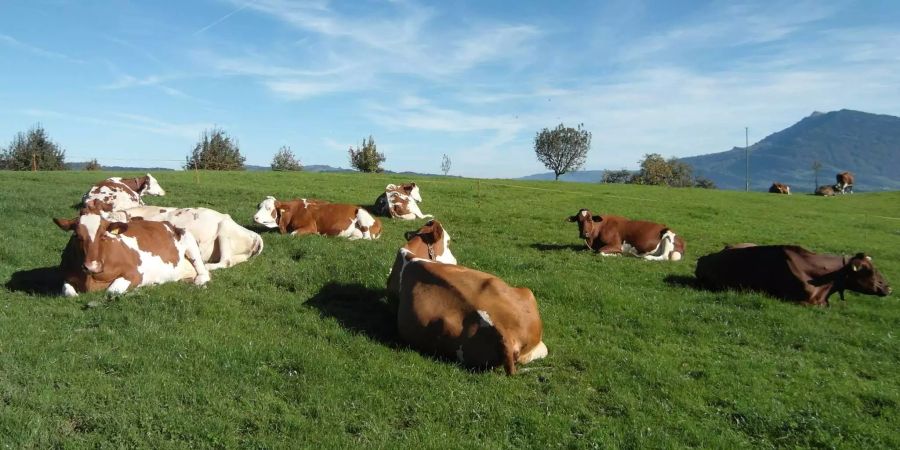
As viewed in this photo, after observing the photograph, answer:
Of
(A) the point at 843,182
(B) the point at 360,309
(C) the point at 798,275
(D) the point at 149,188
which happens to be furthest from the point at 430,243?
(A) the point at 843,182

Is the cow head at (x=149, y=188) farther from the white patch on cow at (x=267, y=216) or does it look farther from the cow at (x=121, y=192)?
the white patch on cow at (x=267, y=216)

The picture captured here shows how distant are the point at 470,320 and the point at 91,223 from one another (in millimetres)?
6495

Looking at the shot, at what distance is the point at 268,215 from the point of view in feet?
54.8

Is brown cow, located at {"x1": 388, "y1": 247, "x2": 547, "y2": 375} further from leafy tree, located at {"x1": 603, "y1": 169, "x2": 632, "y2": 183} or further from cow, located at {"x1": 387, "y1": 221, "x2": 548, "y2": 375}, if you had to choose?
leafy tree, located at {"x1": 603, "y1": 169, "x2": 632, "y2": 183}

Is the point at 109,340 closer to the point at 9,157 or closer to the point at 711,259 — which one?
the point at 711,259

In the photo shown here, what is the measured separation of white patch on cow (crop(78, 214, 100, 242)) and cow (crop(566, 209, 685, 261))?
11777 millimetres

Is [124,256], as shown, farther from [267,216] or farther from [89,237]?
[267,216]

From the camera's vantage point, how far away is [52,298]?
30.4ft

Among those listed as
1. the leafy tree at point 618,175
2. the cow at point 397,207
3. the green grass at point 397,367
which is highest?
the leafy tree at point 618,175

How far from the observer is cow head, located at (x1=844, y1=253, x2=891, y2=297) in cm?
1230

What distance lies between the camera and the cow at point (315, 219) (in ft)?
54.5

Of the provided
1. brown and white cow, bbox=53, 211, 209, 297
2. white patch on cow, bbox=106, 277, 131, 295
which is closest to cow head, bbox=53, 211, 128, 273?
brown and white cow, bbox=53, 211, 209, 297

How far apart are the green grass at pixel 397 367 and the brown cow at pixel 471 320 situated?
0.96 ft

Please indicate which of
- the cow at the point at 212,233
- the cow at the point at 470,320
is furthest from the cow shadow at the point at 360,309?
the cow at the point at 212,233
